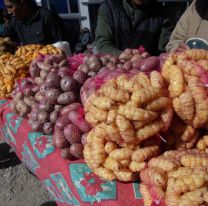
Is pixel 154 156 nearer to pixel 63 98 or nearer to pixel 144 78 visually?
pixel 144 78

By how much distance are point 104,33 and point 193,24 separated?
37.8 inches

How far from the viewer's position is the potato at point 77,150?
5.61ft

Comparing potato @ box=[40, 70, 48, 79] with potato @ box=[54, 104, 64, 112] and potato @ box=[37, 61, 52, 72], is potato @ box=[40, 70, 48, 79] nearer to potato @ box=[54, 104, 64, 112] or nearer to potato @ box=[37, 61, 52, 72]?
potato @ box=[37, 61, 52, 72]

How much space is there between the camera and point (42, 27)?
4.32 m

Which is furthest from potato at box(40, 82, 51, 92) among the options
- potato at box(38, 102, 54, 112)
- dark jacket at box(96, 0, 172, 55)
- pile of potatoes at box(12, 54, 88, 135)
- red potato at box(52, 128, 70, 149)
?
dark jacket at box(96, 0, 172, 55)

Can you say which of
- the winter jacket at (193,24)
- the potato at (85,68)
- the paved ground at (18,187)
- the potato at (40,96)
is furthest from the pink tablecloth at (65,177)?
the winter jacket at (193,24)

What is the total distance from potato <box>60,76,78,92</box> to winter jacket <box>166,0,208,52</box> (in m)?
1.28

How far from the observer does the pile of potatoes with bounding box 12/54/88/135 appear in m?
1.97

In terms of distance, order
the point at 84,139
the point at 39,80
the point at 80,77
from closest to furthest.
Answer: the point at 84,139, the point at 80,77, the point at 39,80

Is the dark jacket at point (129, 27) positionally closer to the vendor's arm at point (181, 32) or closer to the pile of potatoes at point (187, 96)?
the vendor's arm at point (181, 32)

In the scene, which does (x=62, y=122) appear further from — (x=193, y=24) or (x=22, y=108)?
(x=193, y=24)

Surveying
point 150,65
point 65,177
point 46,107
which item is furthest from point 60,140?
point 150,65

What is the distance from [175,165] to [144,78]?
0.43m

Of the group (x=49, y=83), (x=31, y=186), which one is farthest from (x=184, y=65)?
(x=31, y=186)
